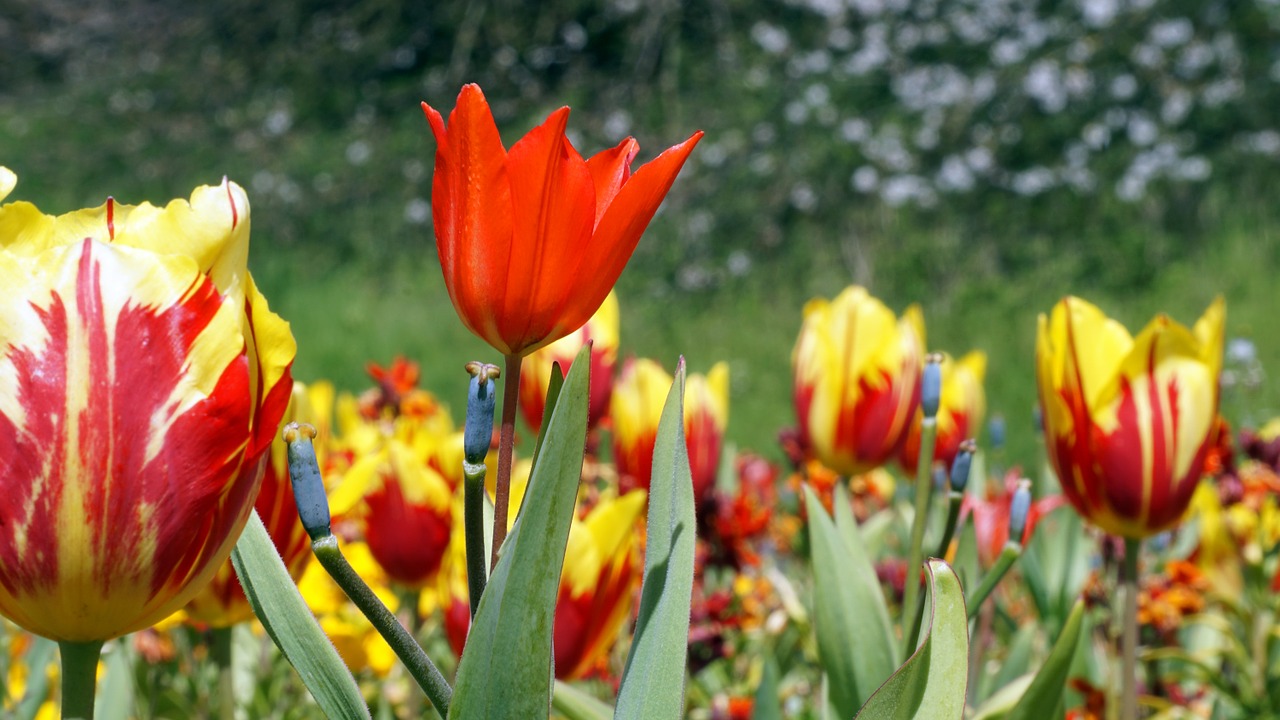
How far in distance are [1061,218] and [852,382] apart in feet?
16.7

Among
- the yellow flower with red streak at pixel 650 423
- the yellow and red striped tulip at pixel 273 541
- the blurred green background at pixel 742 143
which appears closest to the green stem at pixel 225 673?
the yellow and red striped tulip at pixel 273 541

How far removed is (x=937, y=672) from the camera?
494 millimetres

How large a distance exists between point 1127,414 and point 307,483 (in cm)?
66

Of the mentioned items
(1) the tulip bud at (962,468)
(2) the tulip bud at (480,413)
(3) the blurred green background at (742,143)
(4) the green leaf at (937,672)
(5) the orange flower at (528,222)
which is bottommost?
(4) the green leaf at (937,672)

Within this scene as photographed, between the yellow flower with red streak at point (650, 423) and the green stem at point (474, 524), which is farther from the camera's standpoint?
the yellow flower with red streak at point (650, 423)

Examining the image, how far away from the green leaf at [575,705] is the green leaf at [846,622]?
0.14 metres

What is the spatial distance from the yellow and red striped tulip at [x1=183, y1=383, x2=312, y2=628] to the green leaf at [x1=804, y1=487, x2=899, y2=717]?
1.01 ft

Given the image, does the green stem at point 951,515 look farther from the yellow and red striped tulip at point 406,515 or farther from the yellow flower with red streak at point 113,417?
the yellow and red striped tulip at point 406,515

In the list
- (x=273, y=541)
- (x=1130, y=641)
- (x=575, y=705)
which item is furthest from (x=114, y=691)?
(x=1130, y=641)

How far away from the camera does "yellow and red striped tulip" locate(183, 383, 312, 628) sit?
694mm

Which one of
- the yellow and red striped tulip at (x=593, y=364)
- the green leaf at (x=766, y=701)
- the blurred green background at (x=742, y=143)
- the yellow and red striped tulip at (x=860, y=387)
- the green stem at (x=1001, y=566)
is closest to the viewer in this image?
the green stem at (x=1001, y=566)

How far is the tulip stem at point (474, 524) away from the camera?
447 mm

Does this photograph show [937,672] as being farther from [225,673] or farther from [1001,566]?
[225,673]

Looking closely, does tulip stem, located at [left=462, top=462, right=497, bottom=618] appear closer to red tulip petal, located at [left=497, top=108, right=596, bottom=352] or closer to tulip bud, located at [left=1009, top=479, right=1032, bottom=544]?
red tulip petal, located at [left=497, top=108, right=596, bottom=352]
